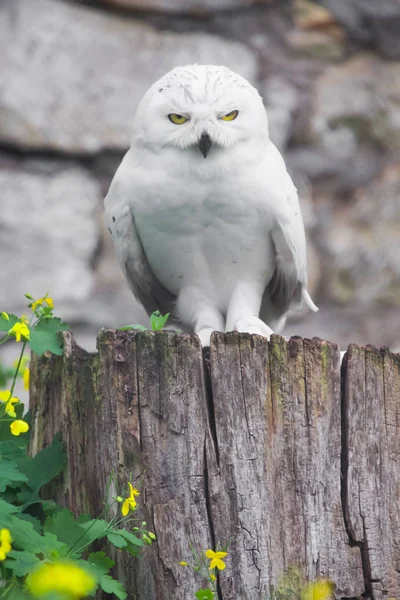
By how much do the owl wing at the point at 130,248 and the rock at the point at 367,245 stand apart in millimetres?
1374

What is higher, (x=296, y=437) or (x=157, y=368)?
(x=157, y=368)

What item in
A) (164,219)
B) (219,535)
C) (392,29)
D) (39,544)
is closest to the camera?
(39,544)

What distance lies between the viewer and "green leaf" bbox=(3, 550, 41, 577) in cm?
176

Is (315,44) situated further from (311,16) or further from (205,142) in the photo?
(205,142)

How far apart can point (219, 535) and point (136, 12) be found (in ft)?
9.45

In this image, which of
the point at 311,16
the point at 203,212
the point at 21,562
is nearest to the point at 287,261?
the point at 203,212

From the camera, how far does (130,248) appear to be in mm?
2895

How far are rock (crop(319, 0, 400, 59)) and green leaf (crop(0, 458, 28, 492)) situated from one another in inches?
124

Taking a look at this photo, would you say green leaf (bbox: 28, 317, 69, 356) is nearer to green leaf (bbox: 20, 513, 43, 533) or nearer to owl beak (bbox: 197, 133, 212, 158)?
green leaf (bbox: 20, 513, 43, 533)

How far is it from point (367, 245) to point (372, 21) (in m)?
1.10

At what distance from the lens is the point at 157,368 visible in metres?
2.13

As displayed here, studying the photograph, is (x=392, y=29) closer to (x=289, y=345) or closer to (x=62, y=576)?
(x=289, y=345)

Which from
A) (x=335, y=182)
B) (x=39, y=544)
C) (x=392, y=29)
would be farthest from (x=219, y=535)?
(x=392, y=29)

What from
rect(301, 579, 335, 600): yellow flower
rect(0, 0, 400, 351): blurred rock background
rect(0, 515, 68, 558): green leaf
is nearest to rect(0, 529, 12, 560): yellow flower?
rect(0, 515, 68, 558): green leaf
